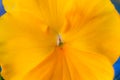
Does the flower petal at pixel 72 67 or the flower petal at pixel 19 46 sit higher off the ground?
the flower petal at pixel 19 46

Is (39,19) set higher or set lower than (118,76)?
higher

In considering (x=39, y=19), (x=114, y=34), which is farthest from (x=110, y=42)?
(x=39, y=19)

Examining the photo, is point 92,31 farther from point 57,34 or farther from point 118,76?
point 118,76

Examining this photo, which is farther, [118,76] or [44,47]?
[118,76]

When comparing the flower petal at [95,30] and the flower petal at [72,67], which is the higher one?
the flower petal at [95,30]

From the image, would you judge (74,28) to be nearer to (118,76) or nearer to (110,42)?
(110,42)

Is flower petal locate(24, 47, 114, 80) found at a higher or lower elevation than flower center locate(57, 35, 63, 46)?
lower

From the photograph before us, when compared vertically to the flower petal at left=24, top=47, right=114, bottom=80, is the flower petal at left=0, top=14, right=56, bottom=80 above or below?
above
